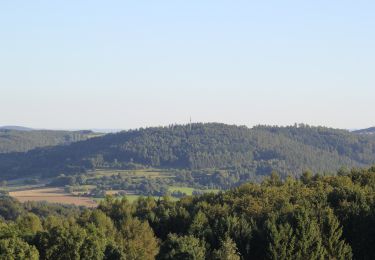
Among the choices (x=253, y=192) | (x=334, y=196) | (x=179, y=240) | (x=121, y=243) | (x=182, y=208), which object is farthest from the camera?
(x=253, y=192)

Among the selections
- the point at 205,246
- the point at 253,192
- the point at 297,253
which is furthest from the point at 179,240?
the point at 253,192

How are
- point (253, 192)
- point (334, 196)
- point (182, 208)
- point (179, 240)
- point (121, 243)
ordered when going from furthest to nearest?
point (253, 192)
point (182, 208)
point (334, 196)
point (121, 243)
point (179, 240)

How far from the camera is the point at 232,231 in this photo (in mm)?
72375

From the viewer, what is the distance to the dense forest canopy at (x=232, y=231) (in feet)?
213

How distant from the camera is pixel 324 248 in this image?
2603 inches

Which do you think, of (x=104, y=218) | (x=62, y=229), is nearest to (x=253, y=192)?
(x=104, y=218)

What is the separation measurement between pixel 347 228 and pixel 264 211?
11.9 meters

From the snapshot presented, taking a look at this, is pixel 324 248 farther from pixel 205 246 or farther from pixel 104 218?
pixel 104 218

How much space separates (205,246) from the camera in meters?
70.3

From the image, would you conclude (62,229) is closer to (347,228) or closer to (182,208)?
(182,208)

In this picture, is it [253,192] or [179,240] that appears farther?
[253,192]

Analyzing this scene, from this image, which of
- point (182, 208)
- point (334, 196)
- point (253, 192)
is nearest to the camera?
point (334, 196)

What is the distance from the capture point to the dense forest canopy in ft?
213

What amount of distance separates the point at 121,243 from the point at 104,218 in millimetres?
13330
